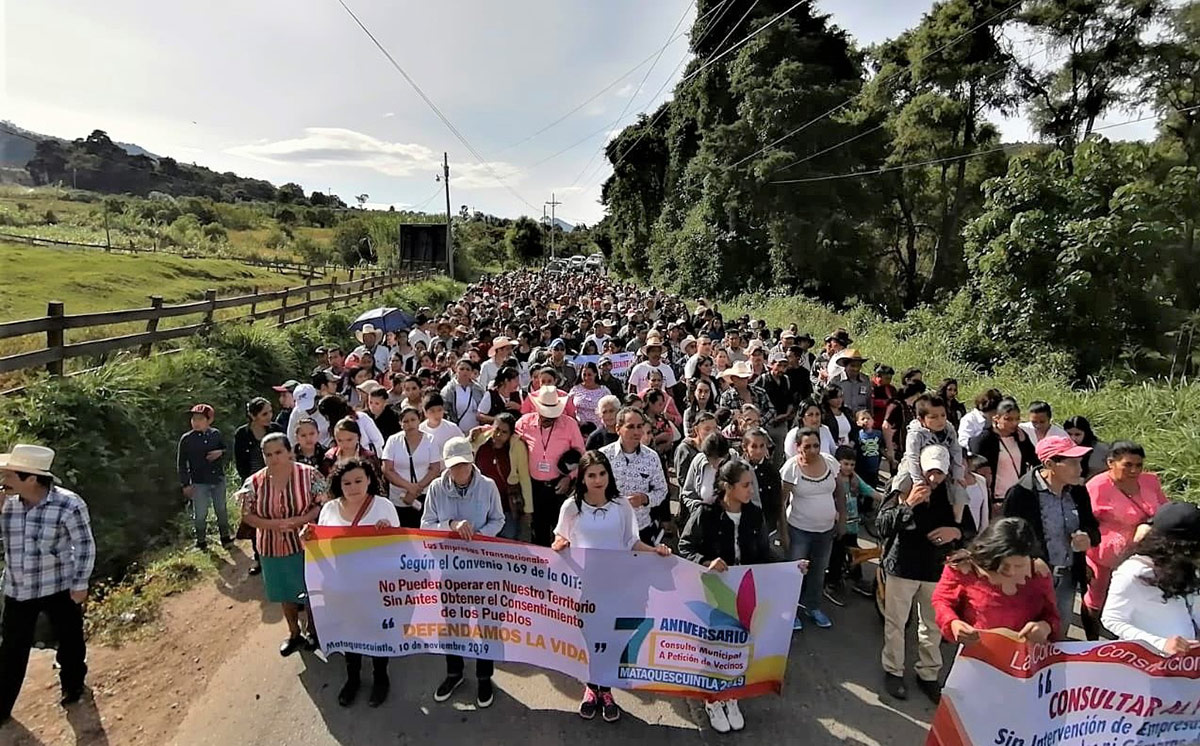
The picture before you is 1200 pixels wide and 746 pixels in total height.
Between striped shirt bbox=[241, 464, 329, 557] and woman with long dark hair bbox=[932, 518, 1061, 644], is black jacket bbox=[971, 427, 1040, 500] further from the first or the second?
striped shirt bbox=[241, 464, 329, 557]

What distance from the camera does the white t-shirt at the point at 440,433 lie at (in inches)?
223

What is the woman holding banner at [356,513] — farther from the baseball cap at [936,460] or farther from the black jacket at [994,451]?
the black jacket at [994,451]

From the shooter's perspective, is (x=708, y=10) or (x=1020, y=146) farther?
(x=708, y=10)

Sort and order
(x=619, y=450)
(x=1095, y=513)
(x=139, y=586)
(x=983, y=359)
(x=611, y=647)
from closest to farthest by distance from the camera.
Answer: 1. (x=611, y=647)
2. (x=1095, y=513)
3. (x=619, y=450)
4. (x=139, y=586)
5. (x=983, y=359)

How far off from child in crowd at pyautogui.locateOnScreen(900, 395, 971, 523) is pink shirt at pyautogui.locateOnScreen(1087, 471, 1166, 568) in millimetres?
846

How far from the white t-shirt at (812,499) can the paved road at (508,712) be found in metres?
0.97

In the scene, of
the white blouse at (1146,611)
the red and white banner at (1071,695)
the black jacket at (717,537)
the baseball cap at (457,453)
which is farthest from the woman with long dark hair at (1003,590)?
the baseball cap at (457,453)

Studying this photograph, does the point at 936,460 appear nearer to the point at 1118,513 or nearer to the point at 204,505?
the point at 1118,513

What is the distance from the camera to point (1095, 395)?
10.5m

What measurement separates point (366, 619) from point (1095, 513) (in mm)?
5054

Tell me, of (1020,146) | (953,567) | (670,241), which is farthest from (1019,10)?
(953,567)

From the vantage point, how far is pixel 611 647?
4238 mm

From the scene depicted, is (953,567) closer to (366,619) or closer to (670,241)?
(366,619)

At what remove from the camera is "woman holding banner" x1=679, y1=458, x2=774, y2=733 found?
13.8ft
